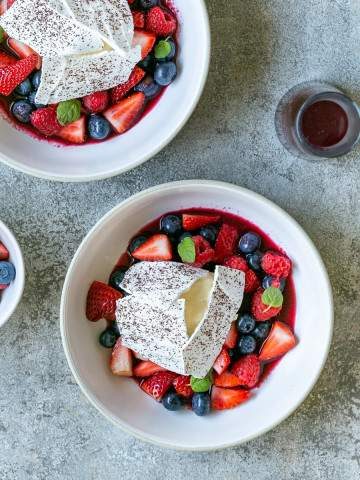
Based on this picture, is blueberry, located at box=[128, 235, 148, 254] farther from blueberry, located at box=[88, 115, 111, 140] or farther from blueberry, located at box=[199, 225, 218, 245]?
blueberry, located at box=[88, 115, 111, 140]

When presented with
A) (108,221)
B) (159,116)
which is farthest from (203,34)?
(108,221)

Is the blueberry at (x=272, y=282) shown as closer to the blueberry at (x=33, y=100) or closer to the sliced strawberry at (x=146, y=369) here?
the sliced strawberry at (x=146, y=369)

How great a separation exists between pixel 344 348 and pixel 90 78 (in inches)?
34.5

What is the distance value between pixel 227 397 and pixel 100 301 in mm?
368

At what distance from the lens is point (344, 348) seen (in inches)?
64.2

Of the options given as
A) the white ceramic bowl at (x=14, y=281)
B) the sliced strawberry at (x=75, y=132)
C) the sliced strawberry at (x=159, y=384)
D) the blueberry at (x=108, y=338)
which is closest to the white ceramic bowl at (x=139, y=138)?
the sliced strawberry at (x=75, y=132)

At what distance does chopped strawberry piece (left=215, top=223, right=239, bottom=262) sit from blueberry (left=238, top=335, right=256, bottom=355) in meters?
0.19

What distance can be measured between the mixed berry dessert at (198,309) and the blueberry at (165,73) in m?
0.30

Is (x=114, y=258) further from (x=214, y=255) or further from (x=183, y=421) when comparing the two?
(x=183, y=421)

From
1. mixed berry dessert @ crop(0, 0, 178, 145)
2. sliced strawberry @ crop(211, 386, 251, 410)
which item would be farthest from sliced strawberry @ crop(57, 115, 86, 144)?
sliced strawberry @ crop(211, 386, 251, 410)

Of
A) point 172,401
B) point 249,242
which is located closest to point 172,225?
point 249,242

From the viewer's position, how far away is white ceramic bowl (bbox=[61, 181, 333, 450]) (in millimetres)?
1452

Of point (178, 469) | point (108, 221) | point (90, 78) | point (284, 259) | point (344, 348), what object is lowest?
point (178, 469)

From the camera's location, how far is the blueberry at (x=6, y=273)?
151 cm
